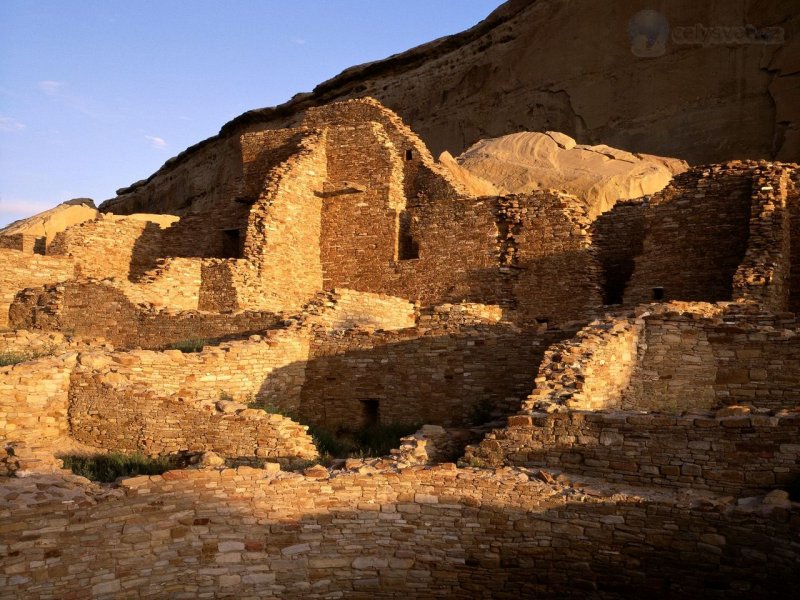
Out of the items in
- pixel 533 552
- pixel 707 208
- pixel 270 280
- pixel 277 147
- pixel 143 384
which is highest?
pixel 277 147

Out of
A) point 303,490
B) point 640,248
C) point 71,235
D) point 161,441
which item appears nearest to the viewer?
point 303,490

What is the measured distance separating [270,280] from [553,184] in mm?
7099

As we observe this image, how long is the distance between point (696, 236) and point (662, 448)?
296 inches

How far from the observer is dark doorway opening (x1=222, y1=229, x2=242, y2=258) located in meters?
21.6

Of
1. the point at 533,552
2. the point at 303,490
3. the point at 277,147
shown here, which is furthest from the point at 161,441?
the point at 277,147

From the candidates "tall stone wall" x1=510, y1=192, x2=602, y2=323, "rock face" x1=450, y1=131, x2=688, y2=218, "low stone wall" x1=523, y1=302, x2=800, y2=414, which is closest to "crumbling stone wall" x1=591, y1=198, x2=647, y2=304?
"tall stone wall" x1=510, y1=192, x2=602, y2=323

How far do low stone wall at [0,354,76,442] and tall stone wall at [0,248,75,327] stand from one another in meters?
7.00

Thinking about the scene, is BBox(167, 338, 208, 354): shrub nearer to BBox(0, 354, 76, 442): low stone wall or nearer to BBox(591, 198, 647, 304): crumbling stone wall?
BBox(0, 354, 76, 442): low stone wall

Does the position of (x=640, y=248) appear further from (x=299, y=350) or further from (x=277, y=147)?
(x=277, y=147)

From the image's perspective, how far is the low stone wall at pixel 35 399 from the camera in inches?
445

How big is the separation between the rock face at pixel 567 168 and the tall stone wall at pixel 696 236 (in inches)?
143

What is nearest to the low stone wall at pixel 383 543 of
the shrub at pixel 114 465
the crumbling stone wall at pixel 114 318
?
the shrub at pixel 114 465

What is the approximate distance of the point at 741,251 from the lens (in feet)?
48.8

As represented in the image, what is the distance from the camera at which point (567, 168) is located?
2108 centimetres
